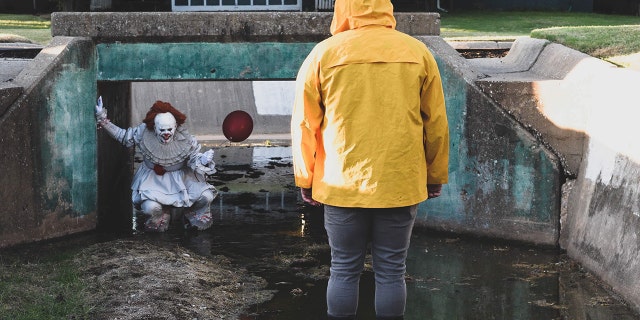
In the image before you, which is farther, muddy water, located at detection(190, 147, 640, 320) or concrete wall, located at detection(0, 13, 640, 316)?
concrete wall, located at detection(0, 13, 640, 316)

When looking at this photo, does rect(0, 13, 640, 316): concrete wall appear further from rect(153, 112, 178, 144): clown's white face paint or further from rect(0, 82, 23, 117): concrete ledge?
rect(153, 112, 178, 144): clown's white face paint

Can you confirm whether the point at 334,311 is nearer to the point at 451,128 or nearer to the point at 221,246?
the point at 221,246

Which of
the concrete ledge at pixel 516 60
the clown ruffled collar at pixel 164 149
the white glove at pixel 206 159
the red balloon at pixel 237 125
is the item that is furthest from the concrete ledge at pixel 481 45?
the clown ruffled collar at pixel 164 149

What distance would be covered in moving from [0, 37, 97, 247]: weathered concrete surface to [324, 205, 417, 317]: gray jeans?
388 cm

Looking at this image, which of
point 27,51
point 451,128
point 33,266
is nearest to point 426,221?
point 451,128

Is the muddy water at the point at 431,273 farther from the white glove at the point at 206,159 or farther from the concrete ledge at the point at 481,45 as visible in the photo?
the concrete ledge at the point at 481,45

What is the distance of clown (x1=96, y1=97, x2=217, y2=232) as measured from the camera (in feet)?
29.8

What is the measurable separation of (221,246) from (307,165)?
3521 millimetres

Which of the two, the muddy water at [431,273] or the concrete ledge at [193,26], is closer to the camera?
the muddy water at [431,273]

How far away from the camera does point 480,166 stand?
880 centimetres

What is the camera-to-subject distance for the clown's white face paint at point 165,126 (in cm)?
901

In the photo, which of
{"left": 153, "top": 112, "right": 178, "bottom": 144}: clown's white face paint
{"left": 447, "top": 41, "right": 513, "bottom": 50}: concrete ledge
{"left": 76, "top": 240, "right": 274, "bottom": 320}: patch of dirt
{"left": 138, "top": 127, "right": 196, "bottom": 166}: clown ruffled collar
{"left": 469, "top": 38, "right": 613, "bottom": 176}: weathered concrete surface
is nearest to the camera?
{"left": 76, "top": 240, "right": 274, "bottom": 320}: patch of dirt

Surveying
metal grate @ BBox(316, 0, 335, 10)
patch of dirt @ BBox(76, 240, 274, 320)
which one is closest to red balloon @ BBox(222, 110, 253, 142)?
patch of dirt @ BBox(76, 240, 274, 320)

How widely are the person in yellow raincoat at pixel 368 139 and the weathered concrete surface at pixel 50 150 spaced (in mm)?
3772
